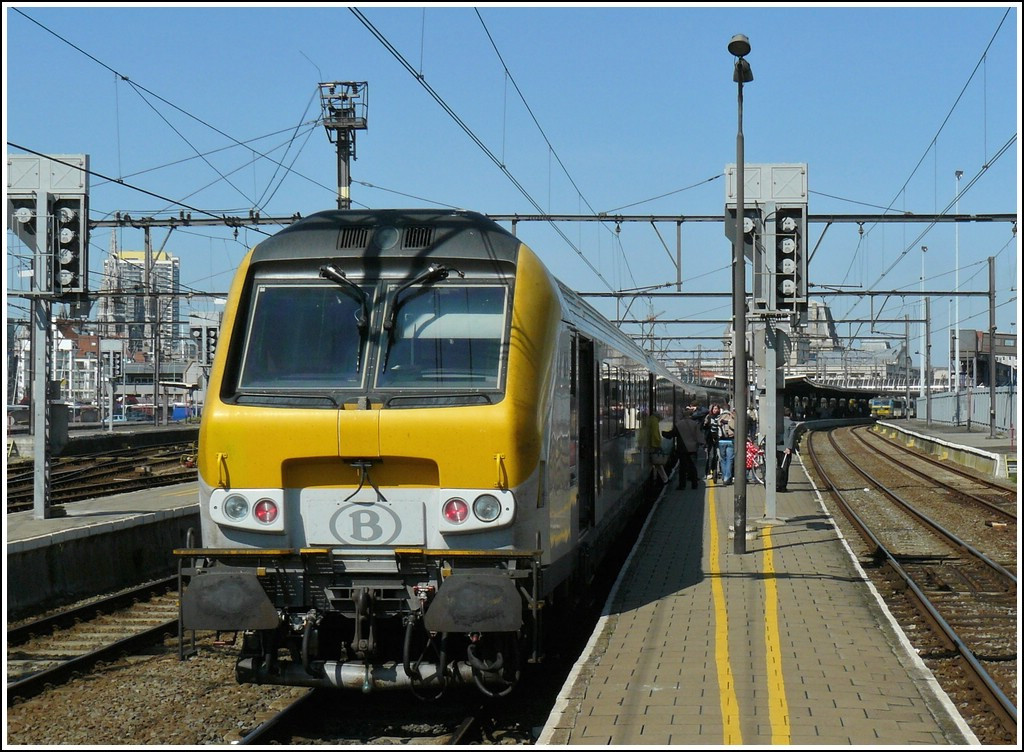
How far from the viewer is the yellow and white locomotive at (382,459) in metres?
7.81

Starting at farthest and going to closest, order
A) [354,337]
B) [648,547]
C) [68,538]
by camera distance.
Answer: [648,547], [68,538], [354,337]

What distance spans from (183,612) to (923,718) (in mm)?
4653

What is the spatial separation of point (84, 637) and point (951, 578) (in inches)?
380

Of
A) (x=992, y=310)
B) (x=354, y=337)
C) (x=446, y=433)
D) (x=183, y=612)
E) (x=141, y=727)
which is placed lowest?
(x=141, y=727)

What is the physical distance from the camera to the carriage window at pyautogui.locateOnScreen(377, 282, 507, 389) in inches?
324

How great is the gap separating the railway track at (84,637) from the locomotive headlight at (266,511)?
262cm

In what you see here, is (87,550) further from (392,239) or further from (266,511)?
(392,239)

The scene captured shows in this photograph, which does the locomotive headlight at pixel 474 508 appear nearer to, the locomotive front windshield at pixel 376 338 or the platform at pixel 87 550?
the locomotive front windshield at pixel 376 338

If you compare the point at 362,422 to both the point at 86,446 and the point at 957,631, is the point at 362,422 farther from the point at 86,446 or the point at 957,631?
the point at 86,446

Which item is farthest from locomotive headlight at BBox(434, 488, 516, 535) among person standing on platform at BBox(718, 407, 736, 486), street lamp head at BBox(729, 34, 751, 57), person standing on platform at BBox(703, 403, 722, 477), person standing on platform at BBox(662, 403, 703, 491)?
person standing on platform at BBox(703, 403, 722, 477)

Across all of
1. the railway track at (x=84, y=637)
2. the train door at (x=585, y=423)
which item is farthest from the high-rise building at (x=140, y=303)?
the train door at (x=585, y=423)

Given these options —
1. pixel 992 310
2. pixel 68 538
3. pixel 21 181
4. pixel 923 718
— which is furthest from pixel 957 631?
pixel 992 310

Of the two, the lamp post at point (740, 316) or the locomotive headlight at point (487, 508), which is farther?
the lamp post at point (740, 316)

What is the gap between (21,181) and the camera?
55.9ft
